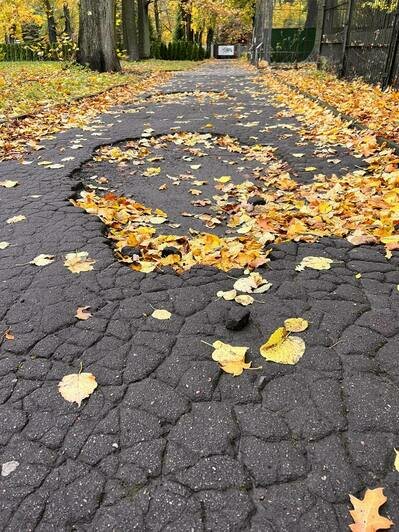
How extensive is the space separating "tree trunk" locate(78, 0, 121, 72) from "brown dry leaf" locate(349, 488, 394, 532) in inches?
596

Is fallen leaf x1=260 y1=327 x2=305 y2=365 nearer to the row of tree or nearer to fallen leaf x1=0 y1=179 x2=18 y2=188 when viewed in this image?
fallen leaf x1=0 y1=179 x2=18 y2=188

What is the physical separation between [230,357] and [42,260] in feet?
5.22

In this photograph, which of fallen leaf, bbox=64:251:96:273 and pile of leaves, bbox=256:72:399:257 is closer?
fallen leaf, bbox=64:251:96:273

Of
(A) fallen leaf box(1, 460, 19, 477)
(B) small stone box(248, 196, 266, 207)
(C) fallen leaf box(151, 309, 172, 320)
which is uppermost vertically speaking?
(B) small stone box(248, 196, 266, 207)

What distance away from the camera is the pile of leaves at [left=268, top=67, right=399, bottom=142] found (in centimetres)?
598

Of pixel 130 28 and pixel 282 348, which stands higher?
pixel 130 28

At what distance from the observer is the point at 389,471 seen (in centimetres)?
157

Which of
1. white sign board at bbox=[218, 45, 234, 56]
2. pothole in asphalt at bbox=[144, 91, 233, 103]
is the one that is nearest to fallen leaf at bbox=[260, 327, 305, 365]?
pothole in asphalt at bbox=[144, 91, 233, 103]

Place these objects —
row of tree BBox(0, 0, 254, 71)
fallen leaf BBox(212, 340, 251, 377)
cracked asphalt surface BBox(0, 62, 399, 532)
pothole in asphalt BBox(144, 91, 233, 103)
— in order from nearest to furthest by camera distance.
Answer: cracked asphalt surface BBox(0, 62, 399, 532) → fallen leaf BBox(212, 340, 251, 377) → pothole in asphalt BBox(144, 91, 233, 103) → row of tree BBox(0, 0, 254, 71)

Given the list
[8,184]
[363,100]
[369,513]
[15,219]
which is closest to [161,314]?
[369,513]

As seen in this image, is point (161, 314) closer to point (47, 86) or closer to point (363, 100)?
point (363, 100)

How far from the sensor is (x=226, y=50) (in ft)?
151

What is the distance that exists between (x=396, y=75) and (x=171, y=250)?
7.20 m

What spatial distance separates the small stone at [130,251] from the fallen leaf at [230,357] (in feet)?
3.70
